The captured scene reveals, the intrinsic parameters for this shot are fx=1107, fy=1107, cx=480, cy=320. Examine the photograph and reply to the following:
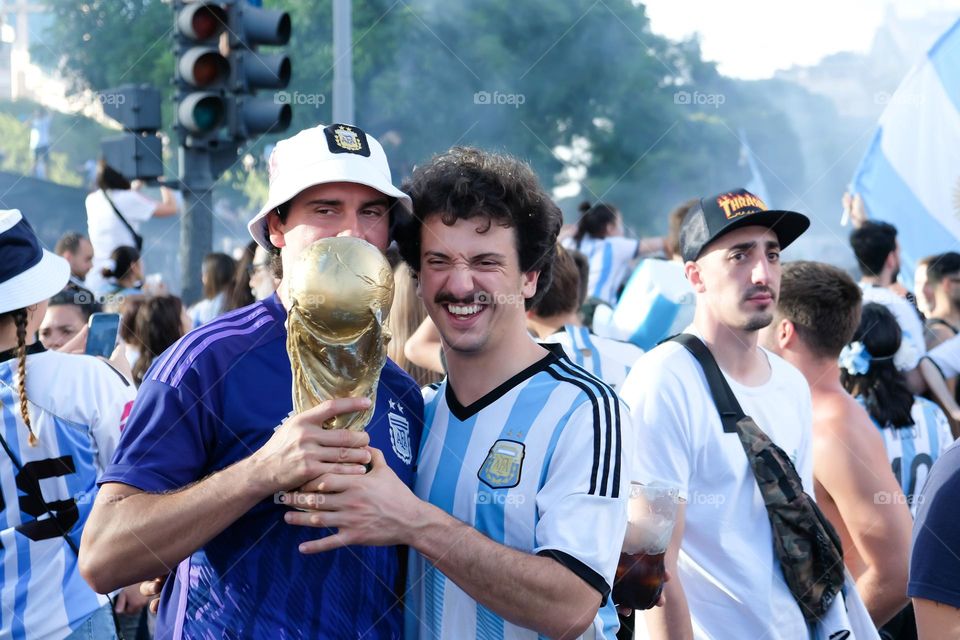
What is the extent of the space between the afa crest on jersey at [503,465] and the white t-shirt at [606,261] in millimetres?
6941

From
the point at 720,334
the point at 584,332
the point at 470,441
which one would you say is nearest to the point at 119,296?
the point at 584,332

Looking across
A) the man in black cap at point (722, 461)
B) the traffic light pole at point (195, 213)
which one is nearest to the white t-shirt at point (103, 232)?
the traffic light pole at point (195, 213)

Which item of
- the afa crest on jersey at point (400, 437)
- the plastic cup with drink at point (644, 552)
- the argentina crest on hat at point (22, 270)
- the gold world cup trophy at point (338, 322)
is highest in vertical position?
the argentina crest on hat at point (22, 270)

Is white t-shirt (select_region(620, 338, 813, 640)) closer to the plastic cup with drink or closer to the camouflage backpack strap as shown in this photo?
the camouflage backpack strap

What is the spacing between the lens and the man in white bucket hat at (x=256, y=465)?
2.35 meters

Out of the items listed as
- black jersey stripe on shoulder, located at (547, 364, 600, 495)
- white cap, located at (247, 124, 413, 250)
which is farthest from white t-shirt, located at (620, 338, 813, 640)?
white cap, located at (247, 124, 413, 250)

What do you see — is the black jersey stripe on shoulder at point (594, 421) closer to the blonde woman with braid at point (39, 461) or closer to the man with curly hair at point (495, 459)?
the man with curly hair at point (495, 459)

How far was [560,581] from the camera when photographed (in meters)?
2.46

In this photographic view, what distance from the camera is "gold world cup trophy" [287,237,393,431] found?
7.14 ft

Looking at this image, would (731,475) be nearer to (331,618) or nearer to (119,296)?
(331,618)

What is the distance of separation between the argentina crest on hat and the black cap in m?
2.27

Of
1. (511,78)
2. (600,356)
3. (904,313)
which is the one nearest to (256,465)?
(600,356)

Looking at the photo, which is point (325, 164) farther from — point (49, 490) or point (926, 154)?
point (926, 154)

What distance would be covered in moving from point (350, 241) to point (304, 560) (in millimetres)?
785
